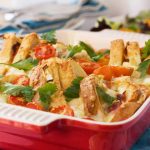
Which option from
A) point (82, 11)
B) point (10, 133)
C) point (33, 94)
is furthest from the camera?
point (82, 11)

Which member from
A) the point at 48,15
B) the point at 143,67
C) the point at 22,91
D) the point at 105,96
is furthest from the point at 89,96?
the point at 48,15

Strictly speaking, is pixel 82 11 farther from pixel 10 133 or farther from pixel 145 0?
pixel 10 133

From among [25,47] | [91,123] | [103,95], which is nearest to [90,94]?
[103,95]

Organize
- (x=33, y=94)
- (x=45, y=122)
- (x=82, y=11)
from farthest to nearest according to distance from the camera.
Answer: (x=82, y=11) < (x=33, y=94) < (x=45, y=122)

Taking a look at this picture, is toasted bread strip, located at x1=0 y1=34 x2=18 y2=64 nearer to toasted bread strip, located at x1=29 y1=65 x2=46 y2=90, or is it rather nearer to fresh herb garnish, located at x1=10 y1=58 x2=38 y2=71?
fresh herb garnish, located at x1=10 y1=58 x2=38 y2=71

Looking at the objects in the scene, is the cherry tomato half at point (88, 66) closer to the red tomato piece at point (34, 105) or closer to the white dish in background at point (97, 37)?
the red tomato piece at point (34, 105)

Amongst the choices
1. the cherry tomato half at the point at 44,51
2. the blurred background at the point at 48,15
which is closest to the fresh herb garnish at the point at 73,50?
the cherry tomato half at the point at 44,51
